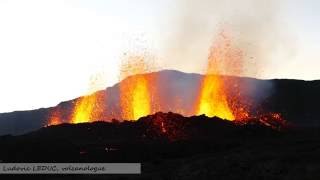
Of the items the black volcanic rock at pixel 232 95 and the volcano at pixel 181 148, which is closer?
the volcano at pixel 181 148

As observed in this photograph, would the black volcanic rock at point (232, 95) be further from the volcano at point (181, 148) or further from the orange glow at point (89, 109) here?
the volcano at point (181, 148)

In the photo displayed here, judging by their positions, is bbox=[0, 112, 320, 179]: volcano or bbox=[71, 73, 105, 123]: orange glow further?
bbox=[71, 73, 105, 123]: orange glow

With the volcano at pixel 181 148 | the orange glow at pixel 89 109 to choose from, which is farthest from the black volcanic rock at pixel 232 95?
the volcano at pixel 181 148

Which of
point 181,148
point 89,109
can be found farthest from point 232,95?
point 181,148

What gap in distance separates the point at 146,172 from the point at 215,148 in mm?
15802

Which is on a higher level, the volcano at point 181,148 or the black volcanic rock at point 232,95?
the black volcanic rock at point 232,95

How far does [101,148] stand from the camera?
2053 inches

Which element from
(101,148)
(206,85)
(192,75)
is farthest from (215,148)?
(192,75)

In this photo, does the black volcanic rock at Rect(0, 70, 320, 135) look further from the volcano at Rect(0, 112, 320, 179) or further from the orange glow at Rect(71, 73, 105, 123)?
the volcano at Rect(0, 112, 320, 179)

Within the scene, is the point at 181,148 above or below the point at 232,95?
below

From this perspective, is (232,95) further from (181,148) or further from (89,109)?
(181,148)

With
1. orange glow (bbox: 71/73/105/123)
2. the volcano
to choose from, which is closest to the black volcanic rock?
orange glow (bbox: 71/73/105/123)

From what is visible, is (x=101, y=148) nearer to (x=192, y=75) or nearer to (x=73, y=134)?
(x=73, y=134)

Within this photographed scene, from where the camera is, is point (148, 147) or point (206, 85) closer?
point (148, 147)
